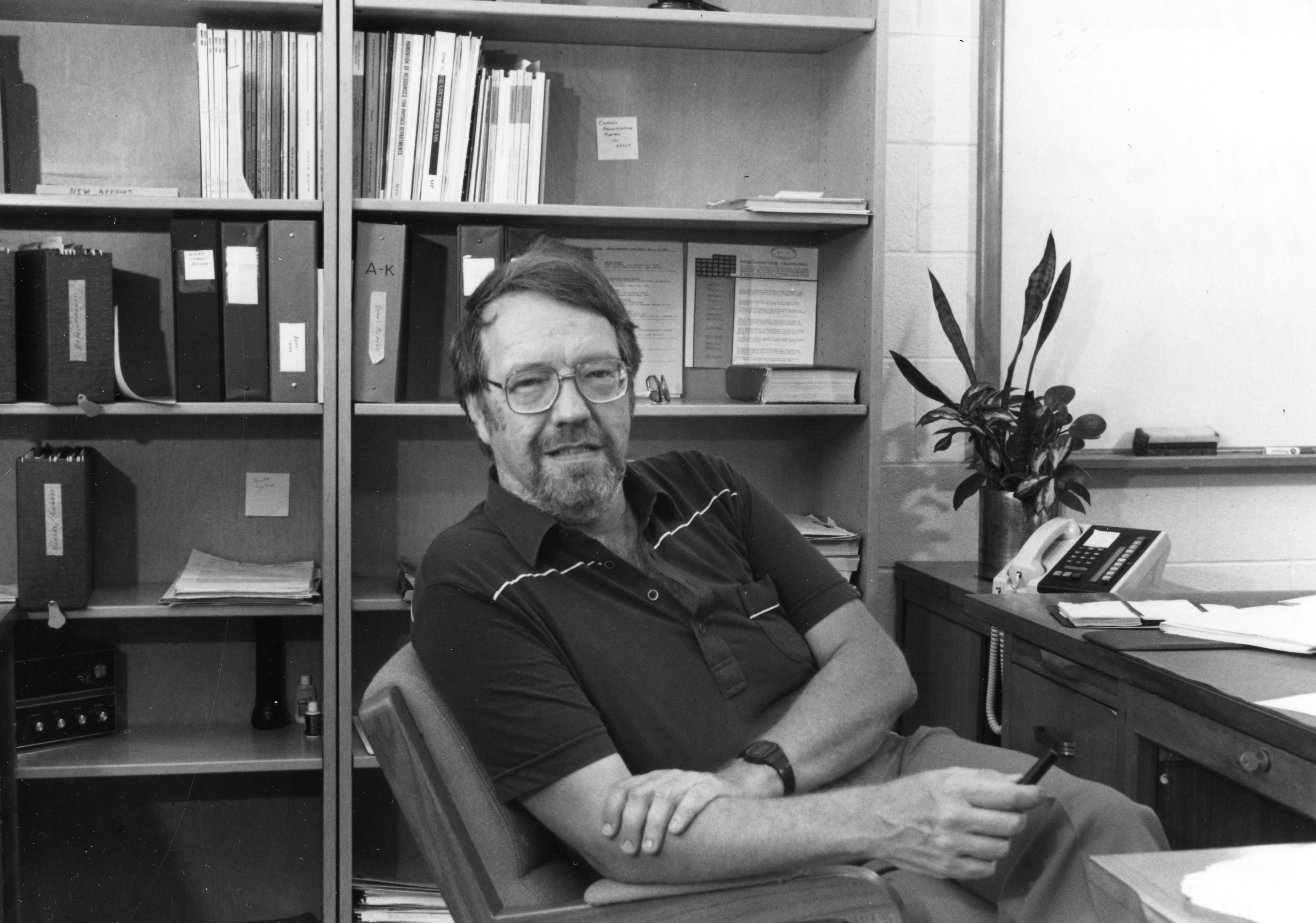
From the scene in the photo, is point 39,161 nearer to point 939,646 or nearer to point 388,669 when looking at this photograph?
point 388,669

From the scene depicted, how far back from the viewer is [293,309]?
2.34m

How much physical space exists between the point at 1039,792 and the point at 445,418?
1.69 meters

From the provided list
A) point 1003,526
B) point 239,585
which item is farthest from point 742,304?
point 239,585

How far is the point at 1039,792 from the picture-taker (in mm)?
1307

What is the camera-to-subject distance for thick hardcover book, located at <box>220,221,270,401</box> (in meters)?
2.32

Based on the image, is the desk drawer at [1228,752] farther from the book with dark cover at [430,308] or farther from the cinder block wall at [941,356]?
the book with dark cover at [430,308]

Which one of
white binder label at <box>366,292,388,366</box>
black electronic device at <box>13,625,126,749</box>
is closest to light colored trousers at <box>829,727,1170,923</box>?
white binder label at <box>366,292,388,366</box>

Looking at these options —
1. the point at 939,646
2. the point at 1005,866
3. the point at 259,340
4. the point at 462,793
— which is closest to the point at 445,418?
the point at 259,340

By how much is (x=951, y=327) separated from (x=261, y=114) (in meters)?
1.42

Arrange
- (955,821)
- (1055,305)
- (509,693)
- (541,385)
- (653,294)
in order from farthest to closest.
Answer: (653,294) < (1055,305) < (541,385) < (509,693) < (955,821)

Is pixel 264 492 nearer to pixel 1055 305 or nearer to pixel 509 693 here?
pixel 509 693

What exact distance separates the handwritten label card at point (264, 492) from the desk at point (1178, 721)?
145 centimetres

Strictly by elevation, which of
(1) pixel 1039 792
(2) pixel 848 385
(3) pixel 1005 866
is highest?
(2) pixel 848 385

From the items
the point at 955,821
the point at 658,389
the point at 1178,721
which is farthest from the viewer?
the point at 658,389
